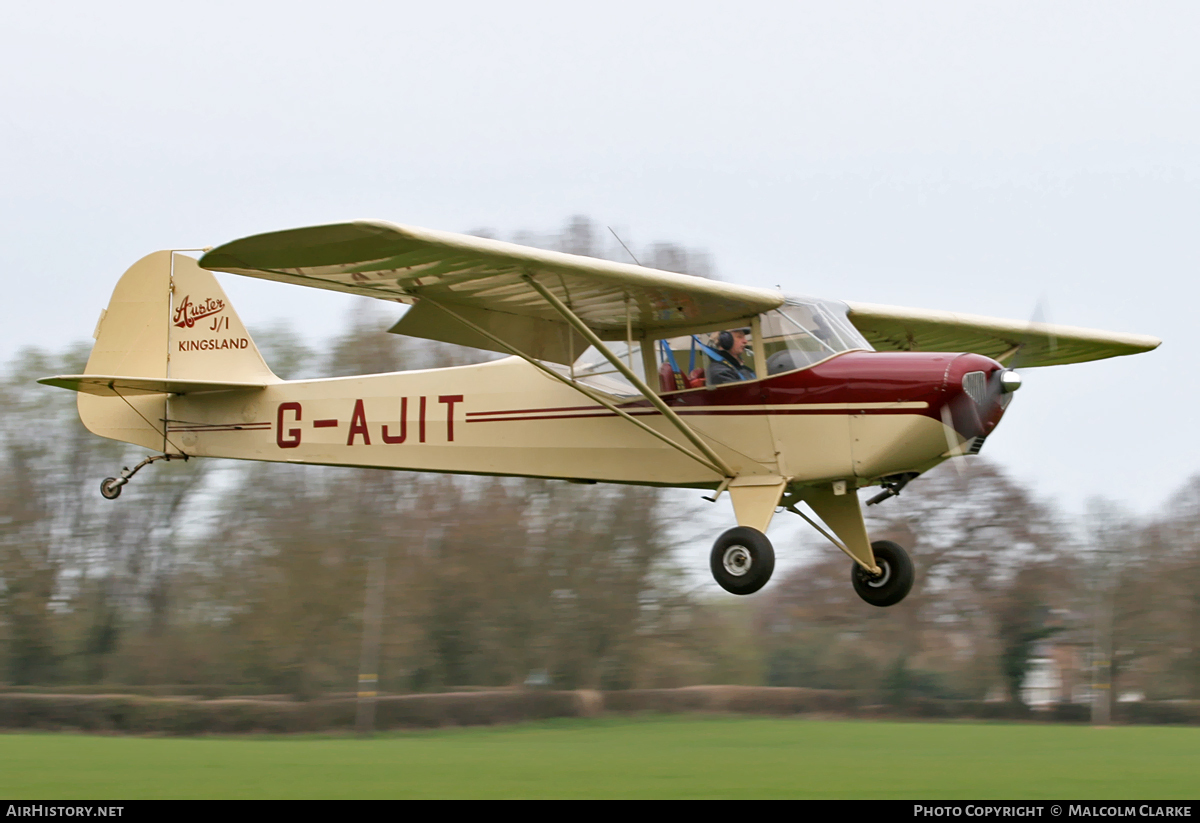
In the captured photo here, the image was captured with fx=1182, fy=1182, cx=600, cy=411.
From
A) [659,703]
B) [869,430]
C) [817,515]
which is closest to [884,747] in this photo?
[659,703]

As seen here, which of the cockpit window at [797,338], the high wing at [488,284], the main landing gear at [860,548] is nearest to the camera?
the high wing at [488,284]

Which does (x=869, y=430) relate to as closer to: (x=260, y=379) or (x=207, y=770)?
(x=260, y=379)

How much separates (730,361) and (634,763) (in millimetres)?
7481

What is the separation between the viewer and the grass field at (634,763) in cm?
1198

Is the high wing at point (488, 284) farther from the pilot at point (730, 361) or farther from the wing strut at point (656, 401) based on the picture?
the wing strut at point (656, 401)

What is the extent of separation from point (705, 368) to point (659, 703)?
49.7ft

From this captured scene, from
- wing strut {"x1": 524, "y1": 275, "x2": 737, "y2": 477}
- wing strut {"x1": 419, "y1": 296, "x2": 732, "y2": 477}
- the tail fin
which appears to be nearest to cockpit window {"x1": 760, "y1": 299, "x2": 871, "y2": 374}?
wing strut {"x1": 524, "y1": 275, "x2": 737, "y2": 477}

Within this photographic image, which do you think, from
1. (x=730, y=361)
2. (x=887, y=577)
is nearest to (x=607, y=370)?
(x=730, y=361)

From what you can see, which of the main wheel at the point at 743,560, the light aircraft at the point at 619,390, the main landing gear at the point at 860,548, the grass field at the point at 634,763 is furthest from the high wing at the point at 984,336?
the grass field at the point at 634,763

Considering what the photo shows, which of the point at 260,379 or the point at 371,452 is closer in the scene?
the point at 371,452

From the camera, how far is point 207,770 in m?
14.0

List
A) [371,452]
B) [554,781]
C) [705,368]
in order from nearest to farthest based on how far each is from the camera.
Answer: [705,368] < [371,452] < [554,781]

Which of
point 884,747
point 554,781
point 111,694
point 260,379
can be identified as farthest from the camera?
point 111,694

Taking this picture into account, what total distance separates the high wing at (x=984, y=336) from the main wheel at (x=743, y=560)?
3164mm
